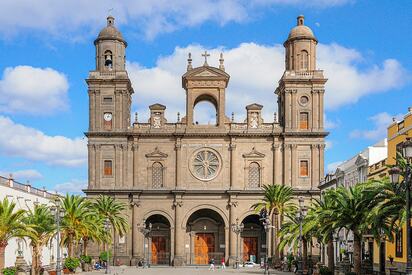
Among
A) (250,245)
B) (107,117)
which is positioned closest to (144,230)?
(250,245)

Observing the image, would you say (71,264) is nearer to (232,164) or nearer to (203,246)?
(203,246)

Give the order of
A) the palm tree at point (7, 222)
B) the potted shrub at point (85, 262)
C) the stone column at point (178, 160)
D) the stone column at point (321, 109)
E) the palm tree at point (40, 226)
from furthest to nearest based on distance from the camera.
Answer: the stone column at point (178, 160) < the stone column at point (321, 109) < the potted shrub at point (85, 262) < the palm tree at point (40, 226) < the palm tree at point (7, 222)

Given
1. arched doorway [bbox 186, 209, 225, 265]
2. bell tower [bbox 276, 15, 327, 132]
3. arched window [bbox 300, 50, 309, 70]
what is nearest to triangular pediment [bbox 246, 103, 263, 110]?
bell tower [bbox 276, 15, 327, 132]

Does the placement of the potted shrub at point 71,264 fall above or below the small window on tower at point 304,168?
below

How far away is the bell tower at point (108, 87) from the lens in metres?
88.2

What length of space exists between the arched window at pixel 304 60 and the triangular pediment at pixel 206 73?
915 cm

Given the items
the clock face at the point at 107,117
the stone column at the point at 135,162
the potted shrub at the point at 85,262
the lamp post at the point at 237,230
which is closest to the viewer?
the potted shrub at the point at 85,262

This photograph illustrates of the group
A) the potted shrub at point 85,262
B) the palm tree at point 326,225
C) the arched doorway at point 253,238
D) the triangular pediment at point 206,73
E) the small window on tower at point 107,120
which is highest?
the triangular pediment at point 206,73

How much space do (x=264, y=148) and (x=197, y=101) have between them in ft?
33.3

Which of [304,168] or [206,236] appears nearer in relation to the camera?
[304,168]

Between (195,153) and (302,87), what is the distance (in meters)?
15.1

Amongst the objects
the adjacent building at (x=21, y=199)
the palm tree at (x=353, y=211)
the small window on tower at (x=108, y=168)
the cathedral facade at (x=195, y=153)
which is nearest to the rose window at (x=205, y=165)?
the cathedral facade at (x=195, y=153)

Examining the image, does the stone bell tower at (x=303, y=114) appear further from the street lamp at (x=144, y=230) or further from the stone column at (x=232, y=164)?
the street lamp at (x=144, y=230)

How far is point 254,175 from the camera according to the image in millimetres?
89438
